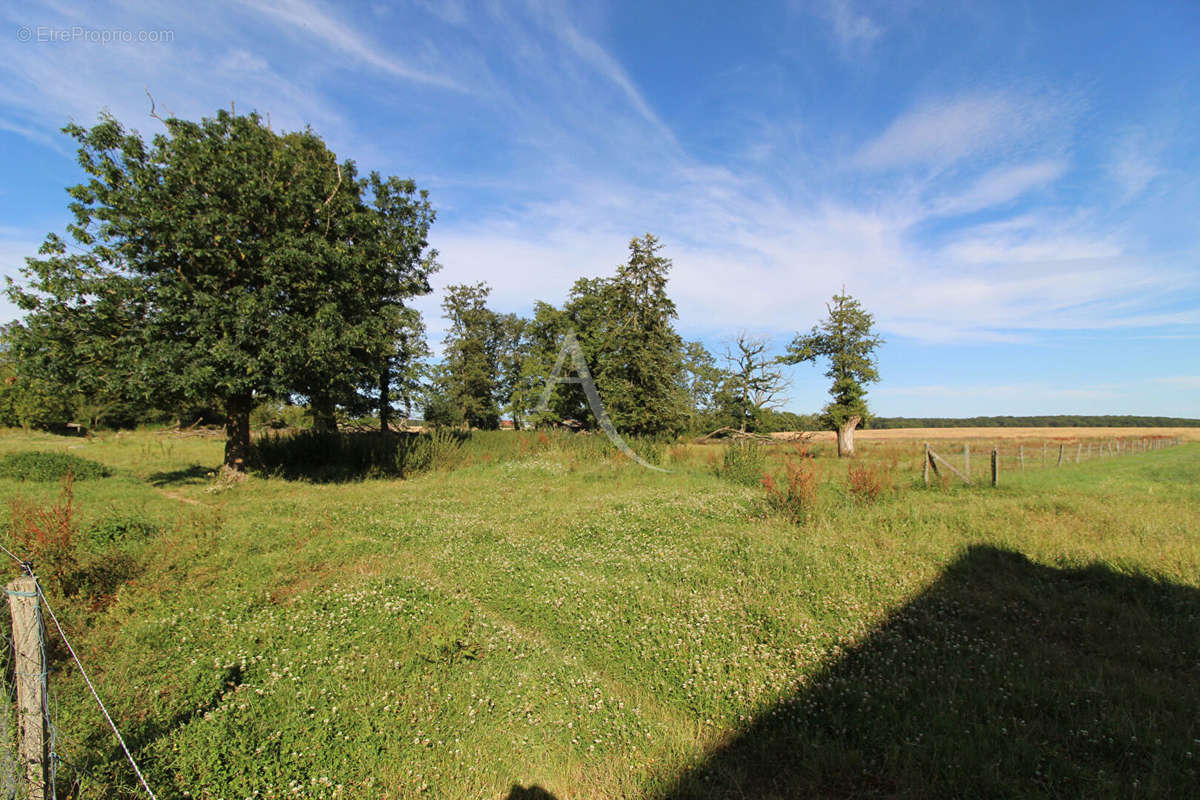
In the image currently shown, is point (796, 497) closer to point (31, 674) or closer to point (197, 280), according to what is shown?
point (31, 674)

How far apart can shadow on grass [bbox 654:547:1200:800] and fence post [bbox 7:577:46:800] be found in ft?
12.4

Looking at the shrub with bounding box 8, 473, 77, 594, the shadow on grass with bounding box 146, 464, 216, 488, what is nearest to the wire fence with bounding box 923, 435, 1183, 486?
the shrub with bounding box 8, 473, 77, 594

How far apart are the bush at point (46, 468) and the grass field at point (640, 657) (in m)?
6.67

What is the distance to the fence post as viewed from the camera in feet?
9.03

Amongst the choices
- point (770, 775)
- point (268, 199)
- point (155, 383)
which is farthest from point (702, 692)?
point (268, 199)

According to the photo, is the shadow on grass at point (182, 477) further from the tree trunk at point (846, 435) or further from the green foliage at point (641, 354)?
the tree trunk at point (846, 435)

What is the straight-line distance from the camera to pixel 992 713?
4219 millimetres

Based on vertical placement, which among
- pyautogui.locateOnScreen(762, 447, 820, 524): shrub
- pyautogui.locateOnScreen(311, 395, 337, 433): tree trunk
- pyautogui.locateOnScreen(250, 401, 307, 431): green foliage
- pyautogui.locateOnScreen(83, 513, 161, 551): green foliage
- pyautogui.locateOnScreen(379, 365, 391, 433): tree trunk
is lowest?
pyautogui.locateOnScreen(83, 513, 161, 551): green foliage

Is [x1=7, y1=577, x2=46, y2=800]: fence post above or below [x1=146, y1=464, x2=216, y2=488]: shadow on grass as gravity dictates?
above

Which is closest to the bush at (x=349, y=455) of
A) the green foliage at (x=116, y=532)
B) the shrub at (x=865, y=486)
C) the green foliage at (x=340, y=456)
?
the green foliage at (x=340, y=456)

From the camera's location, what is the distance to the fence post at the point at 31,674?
108 inches

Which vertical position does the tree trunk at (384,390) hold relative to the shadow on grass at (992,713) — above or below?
above

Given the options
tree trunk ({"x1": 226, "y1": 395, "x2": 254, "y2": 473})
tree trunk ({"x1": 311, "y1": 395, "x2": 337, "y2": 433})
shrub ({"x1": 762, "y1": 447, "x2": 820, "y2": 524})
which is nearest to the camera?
shrub ({"x1": 762, "y1": 447, "x2": 820, "y2": 524})

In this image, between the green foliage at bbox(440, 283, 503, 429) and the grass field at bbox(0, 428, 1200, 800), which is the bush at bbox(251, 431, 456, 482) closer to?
the grass field at bbox(0, 428, 1200, 800)
